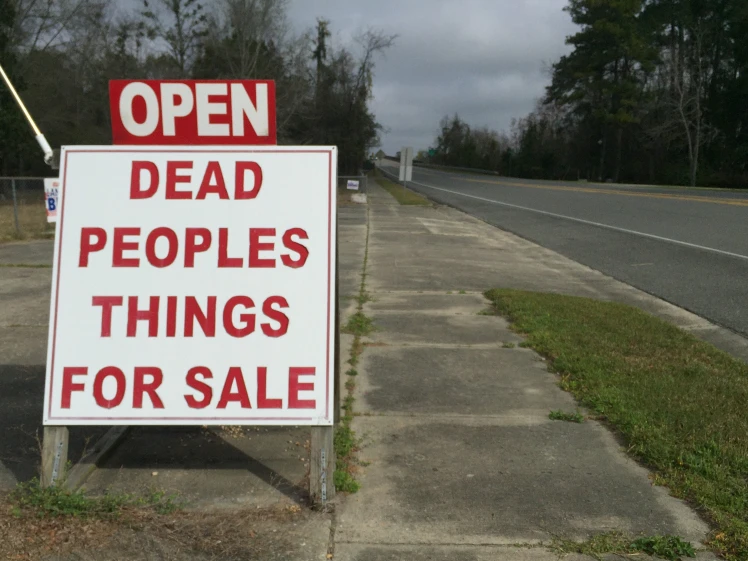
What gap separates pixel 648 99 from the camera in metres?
62.8

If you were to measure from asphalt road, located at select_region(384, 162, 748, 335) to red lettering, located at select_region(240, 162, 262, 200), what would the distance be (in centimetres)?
553

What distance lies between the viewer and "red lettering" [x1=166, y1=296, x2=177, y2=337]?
3645 millimetres

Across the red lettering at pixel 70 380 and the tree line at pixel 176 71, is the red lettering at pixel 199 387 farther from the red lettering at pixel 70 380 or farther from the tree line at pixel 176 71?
the tree line at pixel 176 71

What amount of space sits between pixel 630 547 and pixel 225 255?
2.31m

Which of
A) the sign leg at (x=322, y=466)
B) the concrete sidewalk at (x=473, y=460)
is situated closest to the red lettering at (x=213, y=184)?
the sign leg at (x=322, y=466)

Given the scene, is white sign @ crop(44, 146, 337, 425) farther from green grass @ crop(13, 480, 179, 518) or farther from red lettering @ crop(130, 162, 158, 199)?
green grass @ crop(13, 480, 179, 518)

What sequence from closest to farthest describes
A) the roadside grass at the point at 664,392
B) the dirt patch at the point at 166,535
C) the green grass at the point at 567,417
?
the dirt patch at the point at 166,535
the roadside grass at the point at 664,392
the green grass at the point at 567,417

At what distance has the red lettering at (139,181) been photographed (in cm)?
377

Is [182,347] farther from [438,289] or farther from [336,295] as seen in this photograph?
[438,289]

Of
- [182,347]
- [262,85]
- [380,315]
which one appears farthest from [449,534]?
[380,315]

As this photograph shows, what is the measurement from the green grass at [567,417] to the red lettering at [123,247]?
271 cm

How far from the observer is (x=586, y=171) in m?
72.5

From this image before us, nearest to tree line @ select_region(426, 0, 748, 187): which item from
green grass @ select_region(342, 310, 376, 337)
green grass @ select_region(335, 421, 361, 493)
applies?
green grass @ select_region(342, 310, 376, 337)

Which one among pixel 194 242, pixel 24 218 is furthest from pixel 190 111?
pixel 24 218
